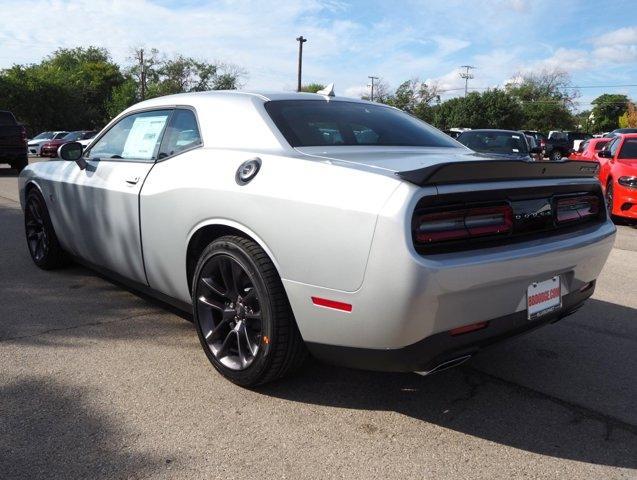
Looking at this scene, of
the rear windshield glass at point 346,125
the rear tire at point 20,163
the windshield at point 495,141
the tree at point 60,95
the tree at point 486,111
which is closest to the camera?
the rear windshield glass at point 346,125

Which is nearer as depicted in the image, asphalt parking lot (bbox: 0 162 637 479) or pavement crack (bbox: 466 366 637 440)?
asphalt parking lot (bbox: 0 162 637 479)

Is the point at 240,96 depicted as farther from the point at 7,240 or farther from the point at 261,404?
the point at 7,240

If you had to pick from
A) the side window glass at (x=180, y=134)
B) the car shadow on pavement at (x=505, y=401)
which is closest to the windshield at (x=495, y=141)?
the car shadow on pavement at (x=505, y=401)

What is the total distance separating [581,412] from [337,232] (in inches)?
61.4

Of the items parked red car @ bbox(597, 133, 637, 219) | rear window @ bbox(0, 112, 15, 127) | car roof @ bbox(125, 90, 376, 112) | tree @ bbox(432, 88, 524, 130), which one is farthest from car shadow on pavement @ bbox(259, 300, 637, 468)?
tree @ bbox(432, 88, 524, 130)

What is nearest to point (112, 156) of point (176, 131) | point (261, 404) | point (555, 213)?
point (176, 131)

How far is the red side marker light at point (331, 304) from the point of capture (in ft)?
7.68

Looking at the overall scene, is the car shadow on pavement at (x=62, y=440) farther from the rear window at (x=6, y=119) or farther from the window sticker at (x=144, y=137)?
the rear window at (x=6, y=119)

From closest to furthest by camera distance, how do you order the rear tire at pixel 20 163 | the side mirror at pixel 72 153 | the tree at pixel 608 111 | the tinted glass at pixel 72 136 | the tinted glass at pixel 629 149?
the side mirror at pixel 72 153
the tinted glass at pixel 629 149
the rear tire at pixel 20 163
the tinted glass at pixel 72 136
the tree at pixel 608 111

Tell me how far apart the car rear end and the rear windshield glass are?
3.01ft

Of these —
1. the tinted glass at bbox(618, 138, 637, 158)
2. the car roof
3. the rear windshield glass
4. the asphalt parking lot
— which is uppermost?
the car roof

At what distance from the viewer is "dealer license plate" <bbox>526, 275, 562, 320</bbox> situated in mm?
2598

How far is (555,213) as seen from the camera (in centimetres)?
283

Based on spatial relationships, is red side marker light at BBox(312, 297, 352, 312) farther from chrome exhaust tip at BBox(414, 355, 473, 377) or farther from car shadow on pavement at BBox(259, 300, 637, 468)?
car shadow on pavement at BBox(259, 300, 637, 468)
